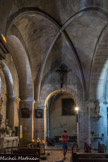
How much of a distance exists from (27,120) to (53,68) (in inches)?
182

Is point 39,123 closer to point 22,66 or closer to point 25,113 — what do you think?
point 25,113

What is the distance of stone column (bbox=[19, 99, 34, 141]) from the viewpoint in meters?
17.0

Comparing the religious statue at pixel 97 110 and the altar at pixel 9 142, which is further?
the religious statue at pixel 97 110

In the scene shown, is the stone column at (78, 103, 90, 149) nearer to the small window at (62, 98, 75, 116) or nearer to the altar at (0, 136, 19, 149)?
the altar at (0, 136, 19, 149)

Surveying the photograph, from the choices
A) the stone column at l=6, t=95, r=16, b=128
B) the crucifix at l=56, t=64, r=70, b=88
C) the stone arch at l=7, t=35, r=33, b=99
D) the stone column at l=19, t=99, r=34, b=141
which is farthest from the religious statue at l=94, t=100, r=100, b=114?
the stone column at l=6, t=95, r=16, b=128

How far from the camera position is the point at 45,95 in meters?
18.7

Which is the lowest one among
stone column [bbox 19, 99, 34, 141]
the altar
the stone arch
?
the altar

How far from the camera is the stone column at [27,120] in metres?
17.0

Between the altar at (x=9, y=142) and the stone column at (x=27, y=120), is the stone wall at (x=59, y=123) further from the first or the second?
the altar at (x=9, y=142)

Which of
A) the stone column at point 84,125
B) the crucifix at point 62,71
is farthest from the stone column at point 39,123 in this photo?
the stone column at point 84,125

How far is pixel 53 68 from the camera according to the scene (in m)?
19.2

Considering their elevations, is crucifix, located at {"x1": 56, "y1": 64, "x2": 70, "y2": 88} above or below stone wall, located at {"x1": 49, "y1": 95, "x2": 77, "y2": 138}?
above

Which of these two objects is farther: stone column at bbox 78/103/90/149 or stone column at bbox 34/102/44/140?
stone column at bbox 78/103/90/149

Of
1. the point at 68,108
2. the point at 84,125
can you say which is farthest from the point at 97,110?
the point at 68,108
